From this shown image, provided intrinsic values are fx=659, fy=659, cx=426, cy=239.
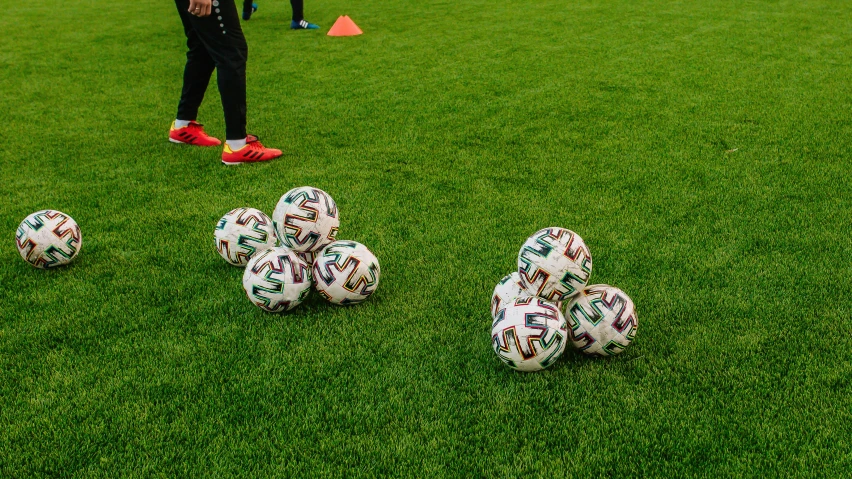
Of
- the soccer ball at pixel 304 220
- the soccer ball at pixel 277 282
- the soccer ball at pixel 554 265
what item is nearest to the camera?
the soccer ball at pixel 554 265

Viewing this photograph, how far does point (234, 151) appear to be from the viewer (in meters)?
4.64

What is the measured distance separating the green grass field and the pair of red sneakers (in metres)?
0.14

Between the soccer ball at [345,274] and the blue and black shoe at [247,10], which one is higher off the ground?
the soccer ball at [345,274]

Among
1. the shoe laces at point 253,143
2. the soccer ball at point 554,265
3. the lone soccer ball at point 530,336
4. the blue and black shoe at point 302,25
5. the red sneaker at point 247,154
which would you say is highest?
the soccer ball at point 554,265

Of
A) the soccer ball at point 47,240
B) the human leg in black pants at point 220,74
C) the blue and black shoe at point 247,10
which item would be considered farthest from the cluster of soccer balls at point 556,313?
the blue and black shoe at point 247,10

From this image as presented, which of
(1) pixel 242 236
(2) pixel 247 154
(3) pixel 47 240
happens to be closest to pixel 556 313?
(1) pixel 242 236

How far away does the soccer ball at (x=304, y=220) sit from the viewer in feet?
9.48

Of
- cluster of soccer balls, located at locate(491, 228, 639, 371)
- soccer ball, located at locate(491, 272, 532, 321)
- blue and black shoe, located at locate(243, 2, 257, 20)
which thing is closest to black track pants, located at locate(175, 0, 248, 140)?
soccer ball, located at locate(491, 272, 532, 321)

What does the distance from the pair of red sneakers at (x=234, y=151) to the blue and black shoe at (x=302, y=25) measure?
4900mm

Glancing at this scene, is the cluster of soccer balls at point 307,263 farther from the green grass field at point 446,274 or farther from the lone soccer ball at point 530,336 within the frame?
the lone soccer ball at point 530,336

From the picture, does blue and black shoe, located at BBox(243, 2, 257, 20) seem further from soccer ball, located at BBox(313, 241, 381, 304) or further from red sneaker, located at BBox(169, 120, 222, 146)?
soccer ball, located at BBox(313, 241, 381, 304)

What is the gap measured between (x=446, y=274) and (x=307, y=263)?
2.18 ft

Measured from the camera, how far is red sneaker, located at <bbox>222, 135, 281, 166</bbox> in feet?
15.3

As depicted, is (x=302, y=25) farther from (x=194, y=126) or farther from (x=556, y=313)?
(x=556, y=313)
